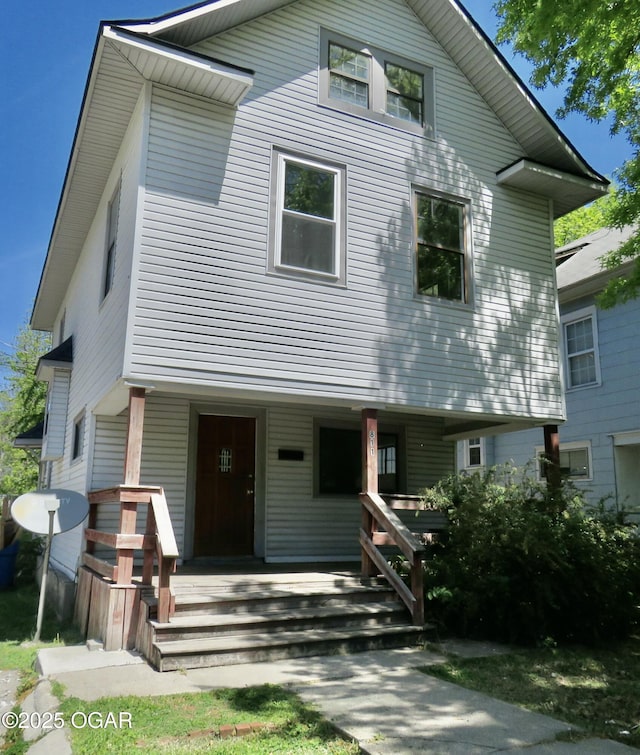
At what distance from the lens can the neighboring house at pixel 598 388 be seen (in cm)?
1345

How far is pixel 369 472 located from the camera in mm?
8242

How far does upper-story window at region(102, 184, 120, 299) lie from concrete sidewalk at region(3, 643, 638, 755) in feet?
16.4

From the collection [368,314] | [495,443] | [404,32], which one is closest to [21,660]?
[368,314]

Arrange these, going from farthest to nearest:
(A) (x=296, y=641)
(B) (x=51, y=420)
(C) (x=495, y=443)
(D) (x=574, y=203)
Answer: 1. (C) (x=495, y=443)
2. (B) (x=51, y=420)
3. (D) (x=574, y=203)
4. (A) (x=296, y=641)

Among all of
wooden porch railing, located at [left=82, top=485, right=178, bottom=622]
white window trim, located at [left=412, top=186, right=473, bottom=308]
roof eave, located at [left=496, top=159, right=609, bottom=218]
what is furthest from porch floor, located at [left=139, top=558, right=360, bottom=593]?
roof eave, located at [left=496, top=159, right=609, bottom=218]

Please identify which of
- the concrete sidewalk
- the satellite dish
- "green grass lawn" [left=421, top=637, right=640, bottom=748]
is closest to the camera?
the concrete sidewalk

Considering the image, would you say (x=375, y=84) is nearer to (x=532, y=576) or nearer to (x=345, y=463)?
(x=345, y=463)

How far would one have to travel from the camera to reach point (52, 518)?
7457 mm

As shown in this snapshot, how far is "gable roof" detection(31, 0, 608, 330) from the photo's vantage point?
7363mm

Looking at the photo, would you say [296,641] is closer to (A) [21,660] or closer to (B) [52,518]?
(A) [21,660]

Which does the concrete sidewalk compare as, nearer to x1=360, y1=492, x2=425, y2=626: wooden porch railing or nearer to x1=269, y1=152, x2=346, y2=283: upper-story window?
x1=360, y1=492, x2=425, y2=626: wooden porch railing

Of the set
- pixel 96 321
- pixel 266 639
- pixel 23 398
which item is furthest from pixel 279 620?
pixel 23 398

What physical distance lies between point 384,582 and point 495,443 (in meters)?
10.1

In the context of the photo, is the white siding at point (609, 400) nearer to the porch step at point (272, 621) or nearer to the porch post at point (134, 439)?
the porch step at point (272, 621)
